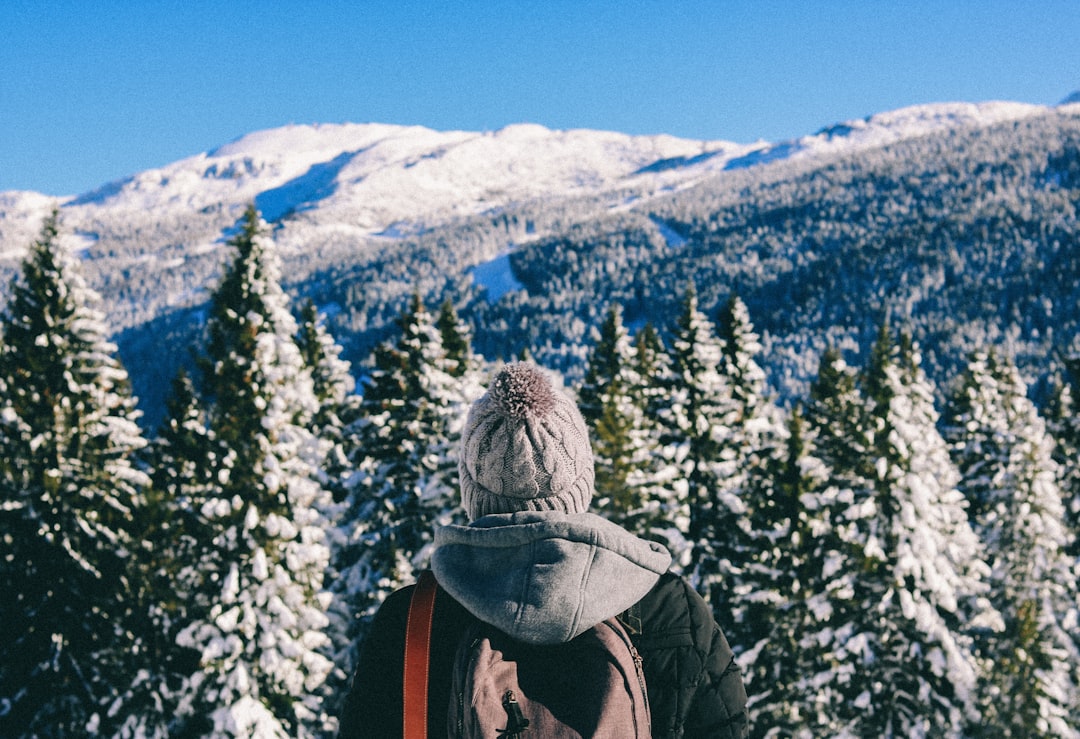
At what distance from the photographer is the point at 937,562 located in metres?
16.4

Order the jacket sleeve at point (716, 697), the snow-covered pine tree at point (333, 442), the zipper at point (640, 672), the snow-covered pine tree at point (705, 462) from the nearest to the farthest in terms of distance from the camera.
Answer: the zipper at point (640, 672)
the jacket sleeve at point (716, 697)
the snow-covered pine tree at point (705, 462)
the snow-covered pine tree at point (333, 442)

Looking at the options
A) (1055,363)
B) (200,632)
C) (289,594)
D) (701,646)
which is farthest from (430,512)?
(1055,363)

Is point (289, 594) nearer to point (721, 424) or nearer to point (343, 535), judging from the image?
point (343, 535)

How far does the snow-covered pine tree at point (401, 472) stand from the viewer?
1869 centimetres

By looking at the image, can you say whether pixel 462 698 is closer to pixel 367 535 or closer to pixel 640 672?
pixel 640 672

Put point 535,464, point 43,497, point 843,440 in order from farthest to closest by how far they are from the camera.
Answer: point 843,440 → point 43,497 → point 535,464

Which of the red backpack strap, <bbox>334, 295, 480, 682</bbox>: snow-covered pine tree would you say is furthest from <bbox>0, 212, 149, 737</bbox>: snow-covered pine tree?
the red backpack strap

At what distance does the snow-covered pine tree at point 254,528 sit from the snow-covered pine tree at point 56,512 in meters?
1.94

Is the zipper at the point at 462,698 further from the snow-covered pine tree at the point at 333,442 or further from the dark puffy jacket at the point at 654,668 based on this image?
the snow-covered pine tree at the point at 333,442

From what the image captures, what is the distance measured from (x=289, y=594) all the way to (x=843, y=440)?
13052mm

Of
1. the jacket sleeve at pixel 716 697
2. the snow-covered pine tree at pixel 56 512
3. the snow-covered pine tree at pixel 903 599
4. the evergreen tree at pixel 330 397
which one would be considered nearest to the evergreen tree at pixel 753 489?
the snow-covered pine tree at pixel 903 599

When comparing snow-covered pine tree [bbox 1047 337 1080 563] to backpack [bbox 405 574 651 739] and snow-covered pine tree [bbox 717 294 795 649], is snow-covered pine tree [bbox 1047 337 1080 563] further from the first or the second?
backpack [bbox 405 574 651 739]

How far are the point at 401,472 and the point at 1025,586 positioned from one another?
1962cm

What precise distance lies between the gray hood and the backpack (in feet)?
0.38
